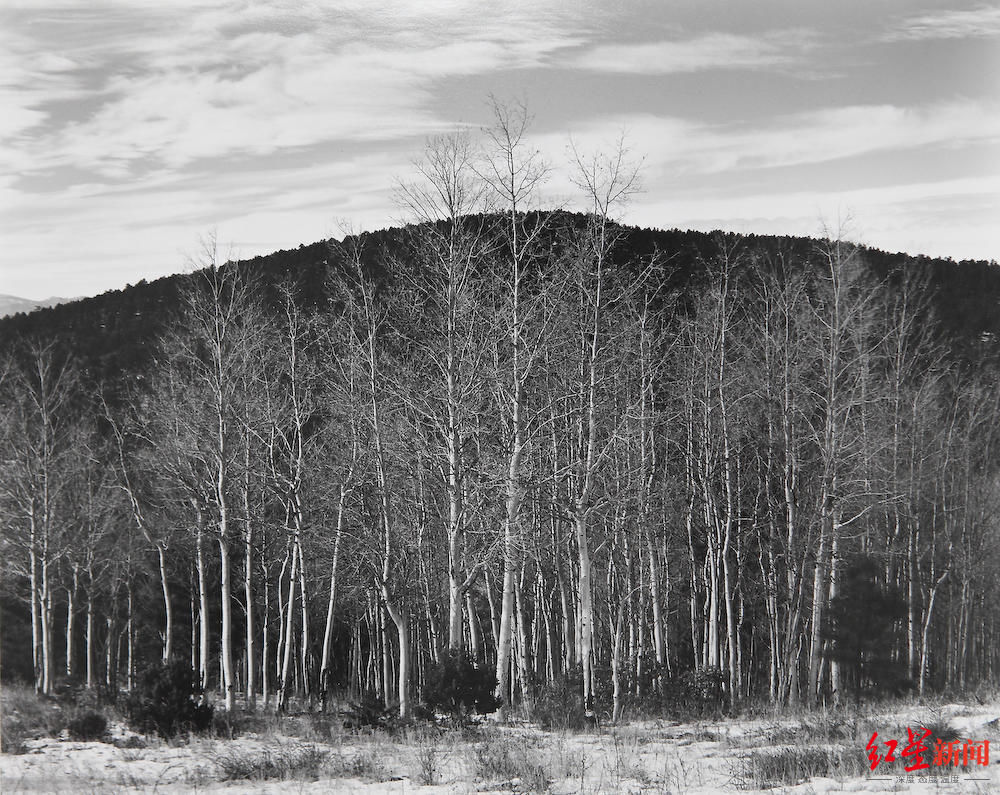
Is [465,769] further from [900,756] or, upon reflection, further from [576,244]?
[576,244]

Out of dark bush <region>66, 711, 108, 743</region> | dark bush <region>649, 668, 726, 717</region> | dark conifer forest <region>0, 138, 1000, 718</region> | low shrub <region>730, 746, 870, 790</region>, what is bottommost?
dark bush <region>649, 668, 726, 717</region>

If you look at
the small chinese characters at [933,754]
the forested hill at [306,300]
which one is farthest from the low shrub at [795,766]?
the forested hill at [306,300]

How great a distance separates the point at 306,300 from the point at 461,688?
37435 millimetres

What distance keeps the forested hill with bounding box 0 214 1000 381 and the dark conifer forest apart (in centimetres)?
1038

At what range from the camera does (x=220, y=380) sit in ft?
66.4

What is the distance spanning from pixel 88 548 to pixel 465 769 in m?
23.9

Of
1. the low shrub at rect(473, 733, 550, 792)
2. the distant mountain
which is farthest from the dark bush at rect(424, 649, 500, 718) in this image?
the distant mountain

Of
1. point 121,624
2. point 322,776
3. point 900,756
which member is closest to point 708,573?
point 900,756

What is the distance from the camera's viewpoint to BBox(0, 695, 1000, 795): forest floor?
31.1ft

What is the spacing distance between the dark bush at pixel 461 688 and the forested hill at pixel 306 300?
84.9ft

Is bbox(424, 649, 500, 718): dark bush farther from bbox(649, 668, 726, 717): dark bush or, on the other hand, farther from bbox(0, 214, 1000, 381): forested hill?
bbox(0, 214, 1000, 381): forested hill

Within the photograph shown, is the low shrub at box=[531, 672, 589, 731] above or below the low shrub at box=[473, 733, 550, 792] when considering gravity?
below

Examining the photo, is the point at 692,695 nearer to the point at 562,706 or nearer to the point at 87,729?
the point at 562,706

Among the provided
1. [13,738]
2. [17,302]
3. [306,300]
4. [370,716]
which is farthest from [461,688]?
[306,300]
